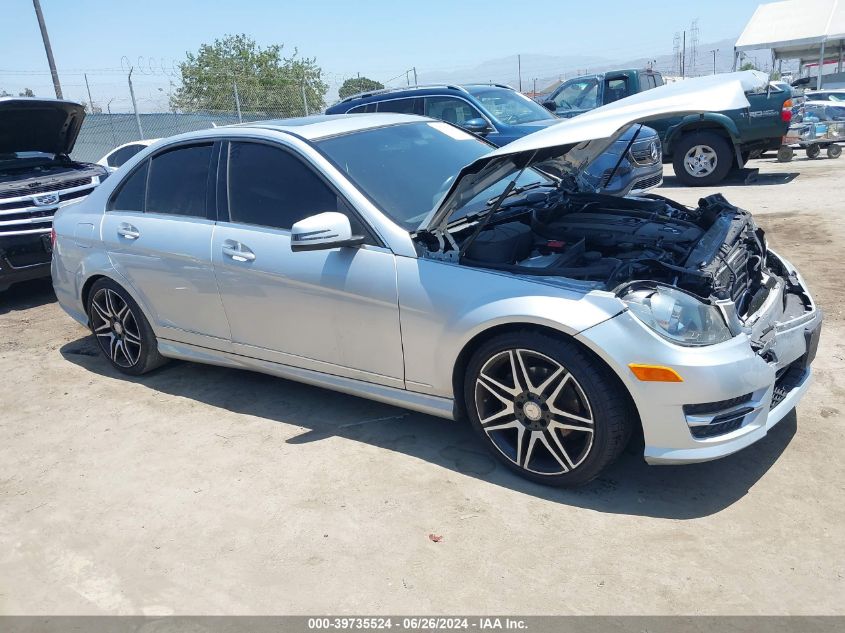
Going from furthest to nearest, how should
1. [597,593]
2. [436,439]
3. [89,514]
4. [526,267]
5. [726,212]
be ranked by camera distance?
[726,212]
[436,439]
[89,514]
[526,267]
[597,593]

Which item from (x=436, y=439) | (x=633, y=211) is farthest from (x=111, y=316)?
(x=633, y=211)

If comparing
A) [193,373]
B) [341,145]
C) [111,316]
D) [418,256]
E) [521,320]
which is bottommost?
[193,373]

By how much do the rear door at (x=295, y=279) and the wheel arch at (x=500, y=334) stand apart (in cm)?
32

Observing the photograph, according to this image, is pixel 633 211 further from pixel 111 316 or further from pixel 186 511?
pixel 111 316

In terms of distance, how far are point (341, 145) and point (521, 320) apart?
1.62m

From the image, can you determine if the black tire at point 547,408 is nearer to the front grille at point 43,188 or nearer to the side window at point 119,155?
the front grille at point 43,188

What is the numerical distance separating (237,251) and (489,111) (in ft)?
22.0

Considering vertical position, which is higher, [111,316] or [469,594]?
[111,316]

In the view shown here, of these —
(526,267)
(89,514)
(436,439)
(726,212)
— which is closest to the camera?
(526,267)

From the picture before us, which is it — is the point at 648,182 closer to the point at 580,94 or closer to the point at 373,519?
the point at 580,94

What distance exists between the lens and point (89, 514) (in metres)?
3.45

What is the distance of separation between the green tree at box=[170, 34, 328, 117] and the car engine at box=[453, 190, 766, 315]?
17.3 m

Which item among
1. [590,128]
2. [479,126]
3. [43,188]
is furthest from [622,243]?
[479,126]

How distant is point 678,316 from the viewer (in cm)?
296
